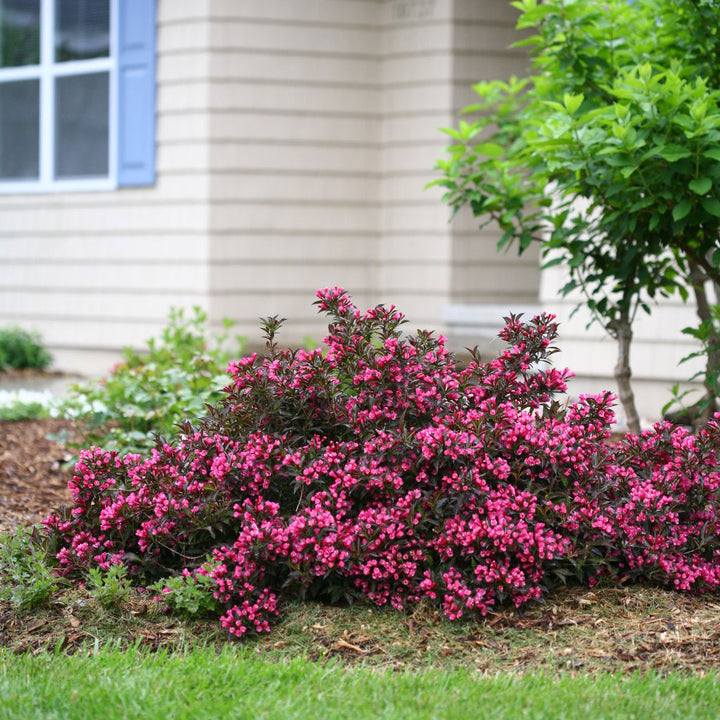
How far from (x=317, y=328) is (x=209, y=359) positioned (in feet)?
14.9

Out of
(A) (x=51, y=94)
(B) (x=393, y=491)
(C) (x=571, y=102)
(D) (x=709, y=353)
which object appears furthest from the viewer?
(A) (x=51, y=94)

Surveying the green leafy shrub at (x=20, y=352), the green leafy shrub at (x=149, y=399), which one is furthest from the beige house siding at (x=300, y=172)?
the green leafy shrub at (x=149, y=399)

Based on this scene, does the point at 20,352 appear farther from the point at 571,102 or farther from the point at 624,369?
the point at 571,102

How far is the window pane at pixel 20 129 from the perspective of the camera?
39.2 ft

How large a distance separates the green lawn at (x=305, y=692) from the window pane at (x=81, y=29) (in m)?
9.14

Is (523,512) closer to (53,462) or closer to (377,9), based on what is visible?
(53,462)

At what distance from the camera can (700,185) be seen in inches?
175

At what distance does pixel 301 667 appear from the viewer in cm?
318

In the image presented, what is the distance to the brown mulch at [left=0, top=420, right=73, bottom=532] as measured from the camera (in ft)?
16.8

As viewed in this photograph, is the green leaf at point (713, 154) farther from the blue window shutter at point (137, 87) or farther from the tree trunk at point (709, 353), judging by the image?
the blue window shutter at point (137, 87)

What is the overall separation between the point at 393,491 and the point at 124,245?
7.96 m

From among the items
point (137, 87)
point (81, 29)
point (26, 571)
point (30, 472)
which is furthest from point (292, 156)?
point (26, 571)

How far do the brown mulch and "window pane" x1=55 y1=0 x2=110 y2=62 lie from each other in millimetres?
5066

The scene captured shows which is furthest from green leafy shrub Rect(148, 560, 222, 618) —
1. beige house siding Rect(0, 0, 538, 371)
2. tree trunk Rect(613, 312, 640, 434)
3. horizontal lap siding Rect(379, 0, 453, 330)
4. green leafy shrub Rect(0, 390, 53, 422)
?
horizontal lap siding Rect(379, 0, 453, 330)
